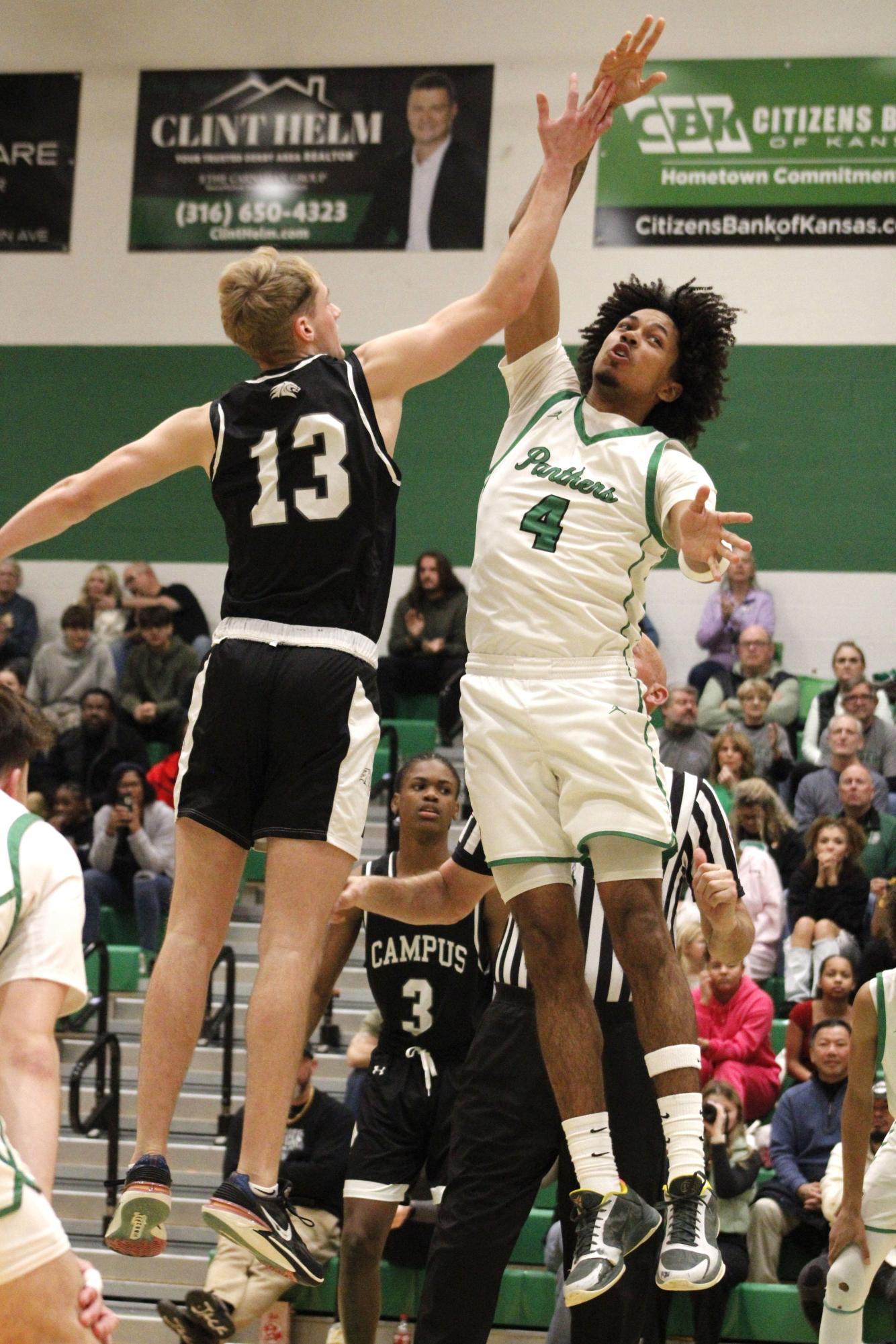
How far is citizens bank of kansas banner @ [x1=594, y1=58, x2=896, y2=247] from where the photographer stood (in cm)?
1512

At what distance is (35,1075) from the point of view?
131 inches

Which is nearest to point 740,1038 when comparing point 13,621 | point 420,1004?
point 420,1004

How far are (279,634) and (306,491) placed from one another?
15.1 inches

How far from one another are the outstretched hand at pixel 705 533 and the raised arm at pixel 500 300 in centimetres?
73

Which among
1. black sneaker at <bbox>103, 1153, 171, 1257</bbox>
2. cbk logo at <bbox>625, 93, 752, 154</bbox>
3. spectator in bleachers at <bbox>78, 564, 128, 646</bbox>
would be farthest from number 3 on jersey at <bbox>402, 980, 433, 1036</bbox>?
cbk logo at <bbox>625, 93, 752, 154</bbox>

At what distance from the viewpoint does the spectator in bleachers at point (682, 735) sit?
12211mm

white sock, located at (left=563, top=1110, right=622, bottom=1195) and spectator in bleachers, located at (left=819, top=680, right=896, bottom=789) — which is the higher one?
spectator in bleachers, located at (left=819, top=680, right=896, bottom=789)

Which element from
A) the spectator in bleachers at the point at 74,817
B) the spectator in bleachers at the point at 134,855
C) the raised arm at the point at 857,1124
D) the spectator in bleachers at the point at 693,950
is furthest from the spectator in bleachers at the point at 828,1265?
the spectator in bleachers at the point at 74,817

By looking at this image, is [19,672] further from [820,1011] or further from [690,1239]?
[690,1239]

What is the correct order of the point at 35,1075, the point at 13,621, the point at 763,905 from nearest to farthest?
1. the point at 35,1075
2. the point at 763,905
3. the point at 13,621

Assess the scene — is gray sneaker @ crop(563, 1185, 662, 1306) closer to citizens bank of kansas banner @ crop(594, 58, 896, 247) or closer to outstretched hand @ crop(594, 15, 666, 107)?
outstretched hand @ crop(594, 15, 666, 107)

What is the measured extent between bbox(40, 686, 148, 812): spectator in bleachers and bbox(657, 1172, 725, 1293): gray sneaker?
9.35 m

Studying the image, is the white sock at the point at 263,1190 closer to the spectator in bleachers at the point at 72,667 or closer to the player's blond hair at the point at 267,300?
the player's blond hair at the point at 267,300

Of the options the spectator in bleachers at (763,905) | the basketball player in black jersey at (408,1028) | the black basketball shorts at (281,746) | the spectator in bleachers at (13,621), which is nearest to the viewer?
the black basketball shorts at (281,746)
